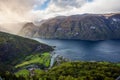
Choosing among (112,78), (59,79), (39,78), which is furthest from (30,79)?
(112,78)

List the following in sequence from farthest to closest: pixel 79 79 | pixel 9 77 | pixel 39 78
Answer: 1. pixel 39 78
2. pixel 79 79
3. pixel 9 77

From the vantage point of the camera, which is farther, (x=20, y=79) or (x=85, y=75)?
(x=85, y=75)

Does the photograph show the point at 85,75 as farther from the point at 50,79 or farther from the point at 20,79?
the point at 20,79

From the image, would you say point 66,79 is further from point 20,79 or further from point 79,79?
point 20,79

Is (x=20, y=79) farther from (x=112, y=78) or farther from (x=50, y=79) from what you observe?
(x=112, y=78)

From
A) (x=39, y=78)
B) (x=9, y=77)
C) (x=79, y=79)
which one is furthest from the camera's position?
(x=39, y=78)

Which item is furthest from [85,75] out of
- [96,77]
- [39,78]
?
[39,78]

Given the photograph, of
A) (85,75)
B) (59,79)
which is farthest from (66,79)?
(85,75)

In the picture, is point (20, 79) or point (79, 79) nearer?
point (20, 79)
